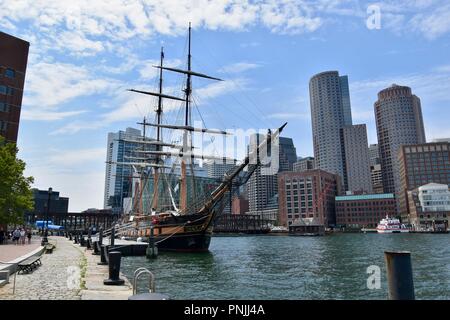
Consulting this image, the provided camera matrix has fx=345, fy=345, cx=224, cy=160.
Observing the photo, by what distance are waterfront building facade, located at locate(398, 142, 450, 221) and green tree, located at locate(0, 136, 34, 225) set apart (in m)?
189

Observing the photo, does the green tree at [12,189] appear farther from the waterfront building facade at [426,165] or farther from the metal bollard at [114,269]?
the waterfront building facade at [426,165]

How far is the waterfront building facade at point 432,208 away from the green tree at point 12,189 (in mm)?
160289

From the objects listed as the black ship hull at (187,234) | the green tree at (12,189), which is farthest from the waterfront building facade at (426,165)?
the green tree at (12,189)

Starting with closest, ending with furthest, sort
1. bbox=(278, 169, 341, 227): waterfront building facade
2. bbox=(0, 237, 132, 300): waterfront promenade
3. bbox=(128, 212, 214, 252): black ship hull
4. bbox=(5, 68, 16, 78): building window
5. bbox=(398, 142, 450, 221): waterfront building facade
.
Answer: bbox=(0, 237, 132, 300): waterfront promenade → bbox=(128, 212, 214, 252): black ship hull → bbox=(5, 68, 16, 78): building window → bbox=(398, 142, 450, 221): waterfront building facade → bbox=(278, 169, 341, 227): waterfront building facade

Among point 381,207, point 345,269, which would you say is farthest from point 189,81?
point 381,207

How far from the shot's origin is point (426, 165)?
186 metres

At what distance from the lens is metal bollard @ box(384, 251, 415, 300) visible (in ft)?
19.0

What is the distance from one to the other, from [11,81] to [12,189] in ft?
98.2

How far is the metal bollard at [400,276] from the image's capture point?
5805 millimetres

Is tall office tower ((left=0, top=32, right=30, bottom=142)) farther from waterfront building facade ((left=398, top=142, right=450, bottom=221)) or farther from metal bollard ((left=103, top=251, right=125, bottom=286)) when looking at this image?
A: waterfront building facade ((left=398, top=142, right=450, bottom=221))

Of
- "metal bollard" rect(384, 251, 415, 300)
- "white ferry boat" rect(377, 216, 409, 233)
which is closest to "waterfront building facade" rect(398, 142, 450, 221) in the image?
"white ferry boat" rect(377, 216, 409, 233)
